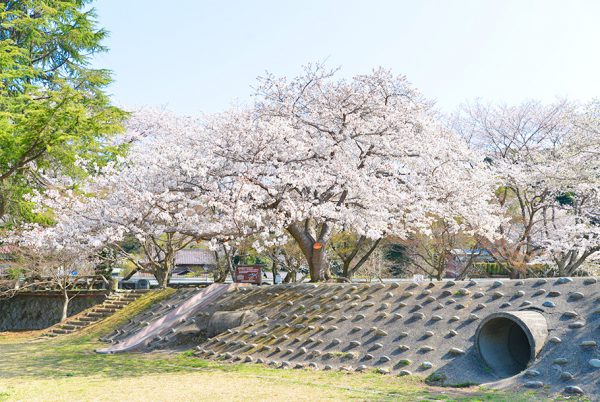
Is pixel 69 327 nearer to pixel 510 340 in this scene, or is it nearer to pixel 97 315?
pixel 97 315

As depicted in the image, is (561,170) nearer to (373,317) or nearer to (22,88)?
(373,317)

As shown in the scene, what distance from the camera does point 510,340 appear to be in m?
11.0

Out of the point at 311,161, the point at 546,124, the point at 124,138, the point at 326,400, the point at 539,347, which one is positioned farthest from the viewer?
the point at 124,138

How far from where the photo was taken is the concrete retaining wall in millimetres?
28078

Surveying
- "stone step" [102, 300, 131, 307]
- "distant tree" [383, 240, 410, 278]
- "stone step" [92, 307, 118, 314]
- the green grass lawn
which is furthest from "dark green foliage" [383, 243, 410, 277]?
the green grass lawn

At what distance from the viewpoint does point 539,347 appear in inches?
383

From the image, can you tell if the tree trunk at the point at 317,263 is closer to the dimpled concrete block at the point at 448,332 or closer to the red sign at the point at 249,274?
the dimpled concrete block at the point at 448,332

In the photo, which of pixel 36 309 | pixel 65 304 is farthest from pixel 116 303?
pixel 36 309

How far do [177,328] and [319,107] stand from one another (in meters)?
8.74

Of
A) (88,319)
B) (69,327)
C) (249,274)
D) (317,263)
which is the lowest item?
(69,327)

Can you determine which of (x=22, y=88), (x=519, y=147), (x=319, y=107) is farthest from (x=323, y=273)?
(x=22, y=88)

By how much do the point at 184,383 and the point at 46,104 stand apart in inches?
409

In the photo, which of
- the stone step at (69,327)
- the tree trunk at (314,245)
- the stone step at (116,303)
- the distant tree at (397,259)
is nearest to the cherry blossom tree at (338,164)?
the tree trunk at (314,245)

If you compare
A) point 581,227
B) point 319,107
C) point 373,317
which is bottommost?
point 373,317
